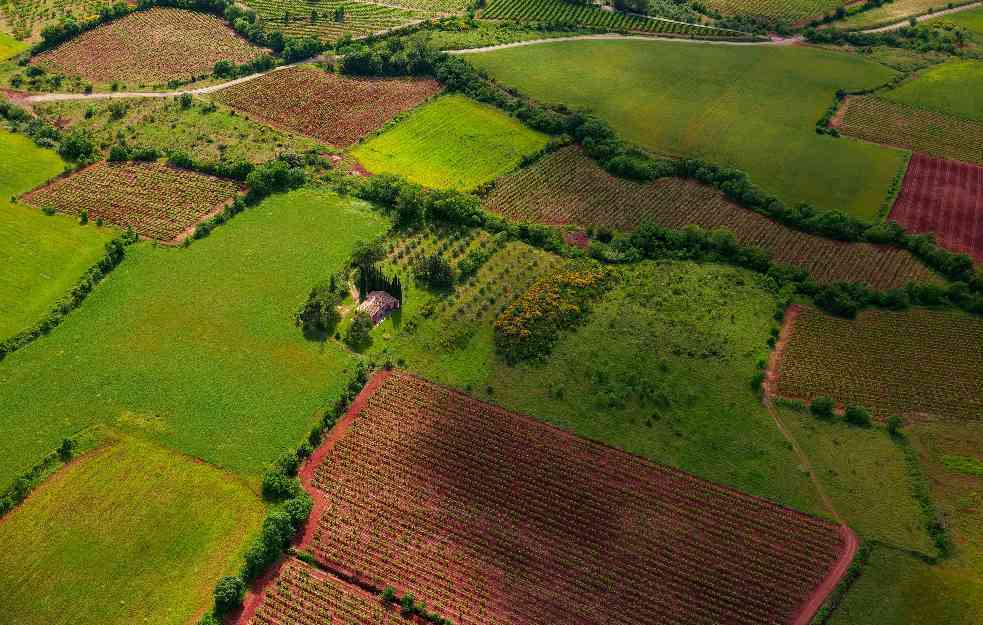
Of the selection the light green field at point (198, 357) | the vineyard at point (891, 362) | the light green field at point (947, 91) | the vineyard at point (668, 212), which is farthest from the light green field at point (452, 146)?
the light green field at point (947, 91)

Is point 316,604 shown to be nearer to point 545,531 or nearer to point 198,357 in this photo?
point 545,531

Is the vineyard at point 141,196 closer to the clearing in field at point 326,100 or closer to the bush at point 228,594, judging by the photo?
the clearing in field at point 326,100

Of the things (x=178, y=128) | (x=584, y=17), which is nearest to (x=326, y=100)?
(x=178, y=128)

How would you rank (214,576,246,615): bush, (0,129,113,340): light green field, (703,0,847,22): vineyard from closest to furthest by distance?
(214,576,246,615): bush → (0,129,113,340): light green field → (703,0,847,22): vineyard

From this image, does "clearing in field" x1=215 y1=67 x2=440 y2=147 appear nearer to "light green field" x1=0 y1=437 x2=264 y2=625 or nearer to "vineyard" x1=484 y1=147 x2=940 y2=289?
"vineyard" x1=484 y1=147 x2=940 y2=289

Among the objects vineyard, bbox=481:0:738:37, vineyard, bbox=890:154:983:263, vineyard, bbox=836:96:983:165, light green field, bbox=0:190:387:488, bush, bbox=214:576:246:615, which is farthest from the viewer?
vineyard, bbox=481:0:738:37

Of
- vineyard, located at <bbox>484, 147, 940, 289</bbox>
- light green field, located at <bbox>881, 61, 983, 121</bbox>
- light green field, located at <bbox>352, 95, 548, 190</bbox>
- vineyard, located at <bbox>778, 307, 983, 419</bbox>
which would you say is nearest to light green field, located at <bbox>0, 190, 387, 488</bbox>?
light green field, located at <bbox>352, 95, 548, 190</bbox>
